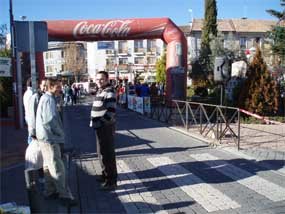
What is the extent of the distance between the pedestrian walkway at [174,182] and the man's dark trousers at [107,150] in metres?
0.26

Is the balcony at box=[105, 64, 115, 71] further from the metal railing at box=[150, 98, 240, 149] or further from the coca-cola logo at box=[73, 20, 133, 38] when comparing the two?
the metal railing at box=[150, 98, 240, 149]

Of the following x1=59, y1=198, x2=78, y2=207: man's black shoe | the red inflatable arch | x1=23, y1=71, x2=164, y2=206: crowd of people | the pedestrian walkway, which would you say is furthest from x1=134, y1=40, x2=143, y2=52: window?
x1=59, y1=198, x2=78, y2=207: man's black shoe

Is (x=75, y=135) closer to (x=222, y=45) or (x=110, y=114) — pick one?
(x=110, y=114)

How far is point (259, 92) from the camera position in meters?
17.5

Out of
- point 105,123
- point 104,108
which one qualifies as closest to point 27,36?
point 104,108

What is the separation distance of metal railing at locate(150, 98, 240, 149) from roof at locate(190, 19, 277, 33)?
2180 inches

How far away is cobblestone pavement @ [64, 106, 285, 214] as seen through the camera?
601cm

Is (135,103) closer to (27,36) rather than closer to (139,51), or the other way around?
(27,36)

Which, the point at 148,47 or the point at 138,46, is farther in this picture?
the point at 138,46

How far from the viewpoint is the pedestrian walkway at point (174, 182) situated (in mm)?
6035

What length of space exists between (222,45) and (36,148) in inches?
1335

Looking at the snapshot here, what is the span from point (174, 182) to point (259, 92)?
1120cm

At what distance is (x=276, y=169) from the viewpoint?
8281 mm

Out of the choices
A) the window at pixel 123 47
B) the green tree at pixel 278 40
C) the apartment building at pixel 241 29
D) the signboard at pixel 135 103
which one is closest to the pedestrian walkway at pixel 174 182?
the signboard at pixel 135 103
